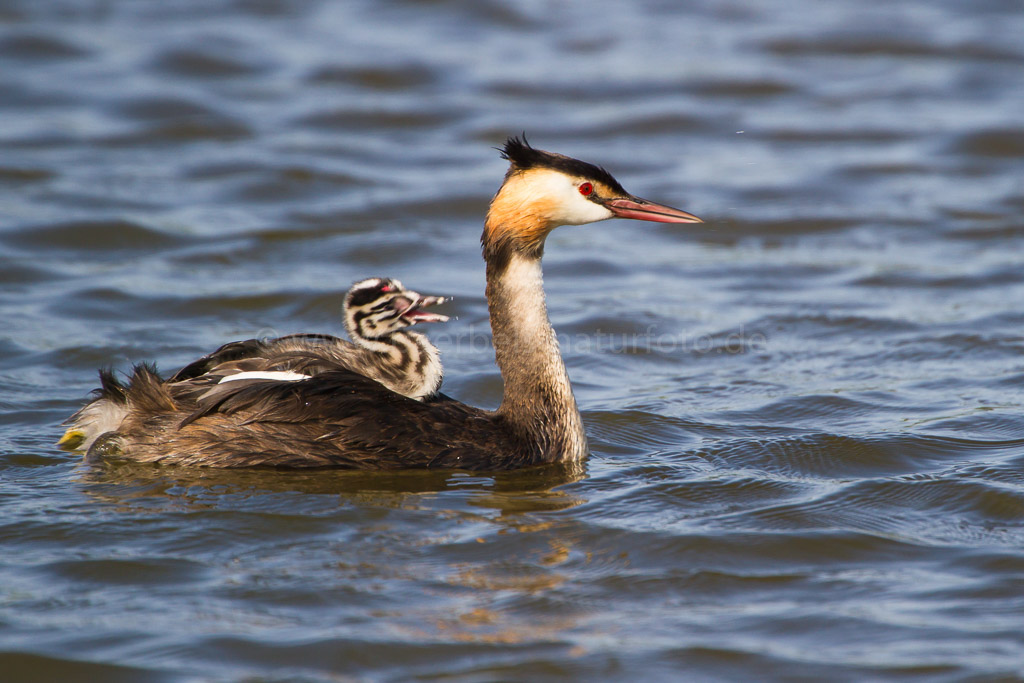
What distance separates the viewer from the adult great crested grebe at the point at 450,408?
21.9 ft

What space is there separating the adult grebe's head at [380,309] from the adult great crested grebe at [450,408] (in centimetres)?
53

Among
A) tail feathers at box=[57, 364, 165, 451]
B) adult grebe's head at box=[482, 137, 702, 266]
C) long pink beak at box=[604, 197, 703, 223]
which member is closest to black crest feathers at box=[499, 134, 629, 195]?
adult grebe's head at box=[482, 137, 702, 266]

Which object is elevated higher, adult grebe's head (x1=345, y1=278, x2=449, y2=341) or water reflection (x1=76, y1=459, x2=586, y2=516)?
adult grebe's head (x1=345, y1=278, x2=449, y2=341)

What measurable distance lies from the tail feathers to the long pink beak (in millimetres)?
2625

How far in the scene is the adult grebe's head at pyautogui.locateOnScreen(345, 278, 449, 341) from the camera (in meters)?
7.36

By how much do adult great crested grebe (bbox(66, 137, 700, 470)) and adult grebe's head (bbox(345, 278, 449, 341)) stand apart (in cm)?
53

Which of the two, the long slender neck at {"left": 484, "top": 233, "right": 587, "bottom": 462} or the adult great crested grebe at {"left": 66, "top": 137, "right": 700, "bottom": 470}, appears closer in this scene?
the adult great crested grebe at {"left": 66, "top": 137, "right": 700, "bottom": 470}

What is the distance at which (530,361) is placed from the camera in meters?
A: 7.12

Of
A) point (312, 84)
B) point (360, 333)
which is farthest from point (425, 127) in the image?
point (360, 333)

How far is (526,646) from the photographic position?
16.8ft

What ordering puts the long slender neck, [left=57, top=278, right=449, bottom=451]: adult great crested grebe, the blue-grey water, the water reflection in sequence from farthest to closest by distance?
the long slender neck, [left=57, top=278, right=449, bottom=451]: adult great crested grebe, the water reflection, the blue-grey water

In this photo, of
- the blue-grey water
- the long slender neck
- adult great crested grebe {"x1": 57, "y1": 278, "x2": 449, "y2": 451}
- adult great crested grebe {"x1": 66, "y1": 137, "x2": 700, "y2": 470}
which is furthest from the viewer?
the long slender neck

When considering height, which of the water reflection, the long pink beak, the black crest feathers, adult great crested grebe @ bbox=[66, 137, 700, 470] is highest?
the black crest feathers

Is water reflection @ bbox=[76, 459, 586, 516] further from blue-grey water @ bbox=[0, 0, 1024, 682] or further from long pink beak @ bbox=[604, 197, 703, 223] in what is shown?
long pink beak @ bbox=[604, 197, 703, 223]
